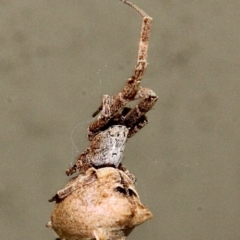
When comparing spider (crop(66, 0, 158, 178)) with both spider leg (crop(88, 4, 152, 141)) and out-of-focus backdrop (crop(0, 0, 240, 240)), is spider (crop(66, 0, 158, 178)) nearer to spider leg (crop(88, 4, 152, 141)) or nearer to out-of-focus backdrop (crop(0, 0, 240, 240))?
spider leg (crop(88, 4, 152, 141))

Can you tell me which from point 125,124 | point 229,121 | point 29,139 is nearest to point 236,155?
point 229,121

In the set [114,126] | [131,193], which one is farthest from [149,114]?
[131,193]

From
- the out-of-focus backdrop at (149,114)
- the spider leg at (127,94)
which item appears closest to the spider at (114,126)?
the spider leg at (127,94)

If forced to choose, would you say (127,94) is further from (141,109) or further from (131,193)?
(131,193)

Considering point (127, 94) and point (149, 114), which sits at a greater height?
point (149, 114)

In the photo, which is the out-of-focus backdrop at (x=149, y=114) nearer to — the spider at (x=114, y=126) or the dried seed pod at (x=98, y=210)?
the spider at (x=114, y=126)

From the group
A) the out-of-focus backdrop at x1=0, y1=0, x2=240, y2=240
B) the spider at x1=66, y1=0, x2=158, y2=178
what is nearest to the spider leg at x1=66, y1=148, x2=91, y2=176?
the spider at x1=66, y1=0, x2=158, y2=178
